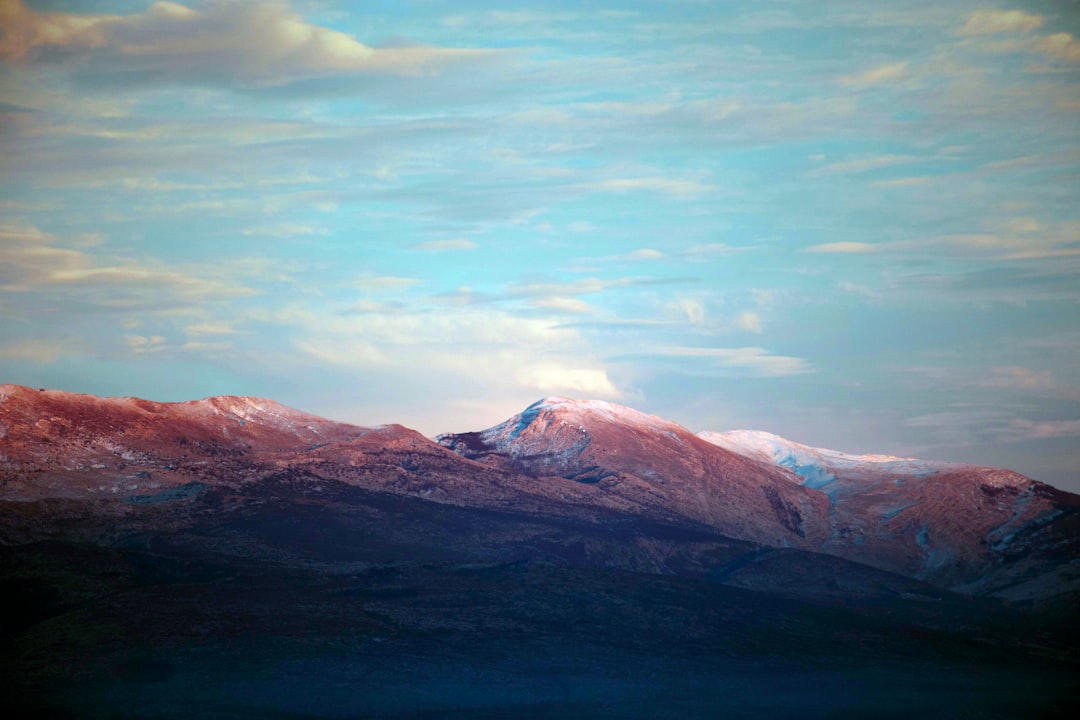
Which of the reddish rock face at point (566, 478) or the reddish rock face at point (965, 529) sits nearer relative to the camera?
the reddish rock face at point (566, 478)

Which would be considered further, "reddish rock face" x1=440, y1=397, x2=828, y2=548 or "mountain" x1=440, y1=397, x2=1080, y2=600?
"reddish rock face" x1=440, y1=397, x2=828, y2=548

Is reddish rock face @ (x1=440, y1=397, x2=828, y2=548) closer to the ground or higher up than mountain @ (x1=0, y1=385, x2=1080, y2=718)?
higher up

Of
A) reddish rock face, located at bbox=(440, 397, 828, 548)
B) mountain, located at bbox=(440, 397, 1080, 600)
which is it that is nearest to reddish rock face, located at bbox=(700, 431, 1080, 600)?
mountain, located at bbox=(440, 397, 1080, 600)

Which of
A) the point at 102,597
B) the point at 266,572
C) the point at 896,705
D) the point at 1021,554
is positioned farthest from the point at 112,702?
the point at 1021,554

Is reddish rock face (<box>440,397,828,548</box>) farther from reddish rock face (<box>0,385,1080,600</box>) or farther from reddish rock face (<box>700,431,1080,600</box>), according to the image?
reddish rock face (<box>700,431,1080,600</box>)

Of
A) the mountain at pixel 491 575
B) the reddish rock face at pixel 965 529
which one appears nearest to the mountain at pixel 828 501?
the reddish rock face at pixel 965 529

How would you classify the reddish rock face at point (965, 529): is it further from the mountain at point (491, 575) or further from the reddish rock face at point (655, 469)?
the reddish rock face at point (655, 469)

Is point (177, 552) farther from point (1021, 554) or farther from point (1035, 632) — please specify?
point (1021, 554)
